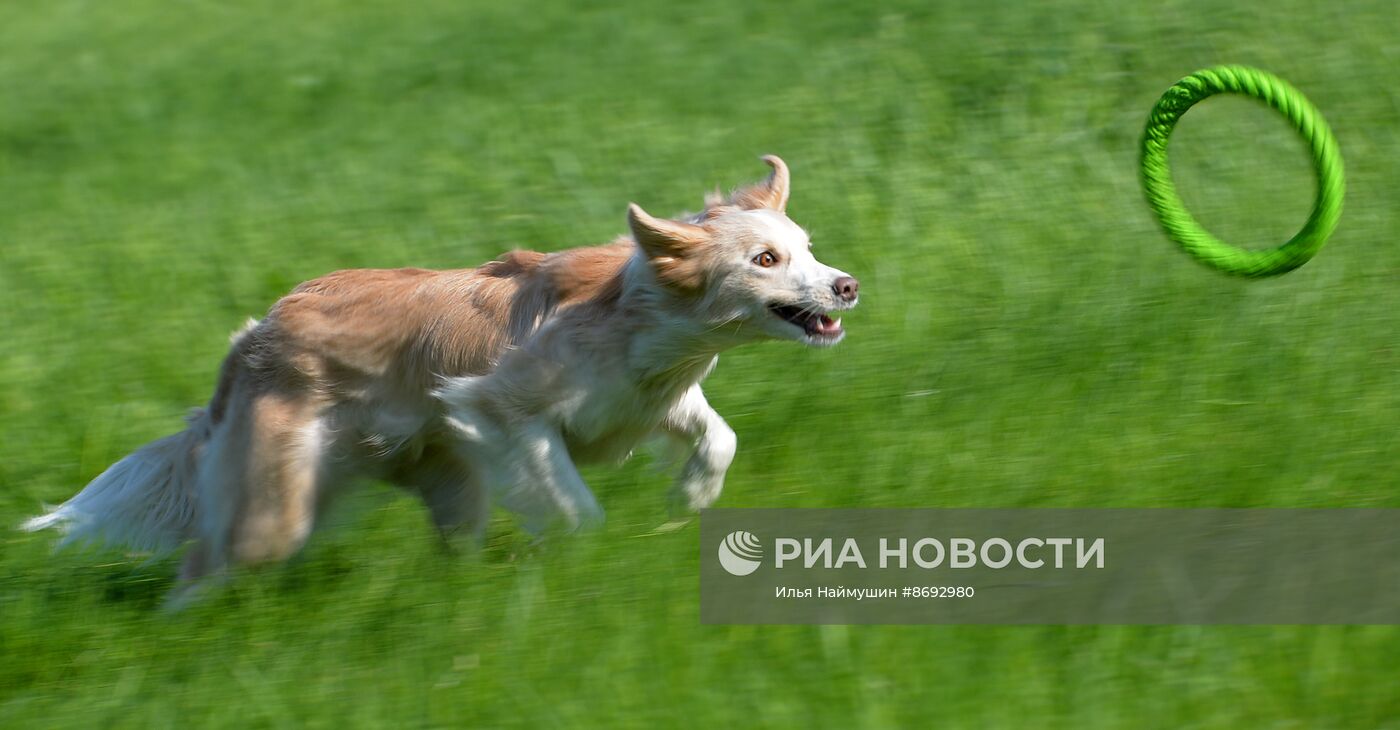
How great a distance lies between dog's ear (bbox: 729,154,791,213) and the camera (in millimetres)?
6688

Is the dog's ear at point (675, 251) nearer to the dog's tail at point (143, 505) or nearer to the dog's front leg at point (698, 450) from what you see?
the dog's front leg at point (698, 450)

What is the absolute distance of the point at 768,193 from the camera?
6734 mm

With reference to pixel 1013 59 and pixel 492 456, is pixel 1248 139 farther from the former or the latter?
pixel 492 456

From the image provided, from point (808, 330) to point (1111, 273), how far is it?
9.13 ft

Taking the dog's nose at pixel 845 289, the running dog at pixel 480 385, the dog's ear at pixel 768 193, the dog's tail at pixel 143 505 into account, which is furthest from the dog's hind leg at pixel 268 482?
the dog's nose at pixel 845 289

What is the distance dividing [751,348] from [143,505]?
10.4 ft

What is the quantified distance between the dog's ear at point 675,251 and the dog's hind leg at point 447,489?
124 centimetres

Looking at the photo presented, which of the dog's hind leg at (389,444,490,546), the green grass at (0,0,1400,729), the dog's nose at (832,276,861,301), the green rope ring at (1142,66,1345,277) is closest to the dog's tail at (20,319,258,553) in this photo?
the green grass at (0,0,1400,729)

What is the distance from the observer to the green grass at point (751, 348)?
5.36m

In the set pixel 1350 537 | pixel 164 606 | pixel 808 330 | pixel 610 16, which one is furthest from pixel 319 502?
pixel 610 16

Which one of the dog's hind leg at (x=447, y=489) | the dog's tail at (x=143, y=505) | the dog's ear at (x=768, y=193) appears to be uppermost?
the dog's ear at (x=768, y=193)

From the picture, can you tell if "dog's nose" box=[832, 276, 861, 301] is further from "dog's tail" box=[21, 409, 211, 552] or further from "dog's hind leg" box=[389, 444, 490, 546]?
"dog's tail" box=[21, 409, 211, 552]

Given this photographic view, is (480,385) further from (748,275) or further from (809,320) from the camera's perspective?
(809,320)

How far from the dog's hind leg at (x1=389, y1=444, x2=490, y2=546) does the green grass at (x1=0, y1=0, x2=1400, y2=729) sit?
0.49 ft
